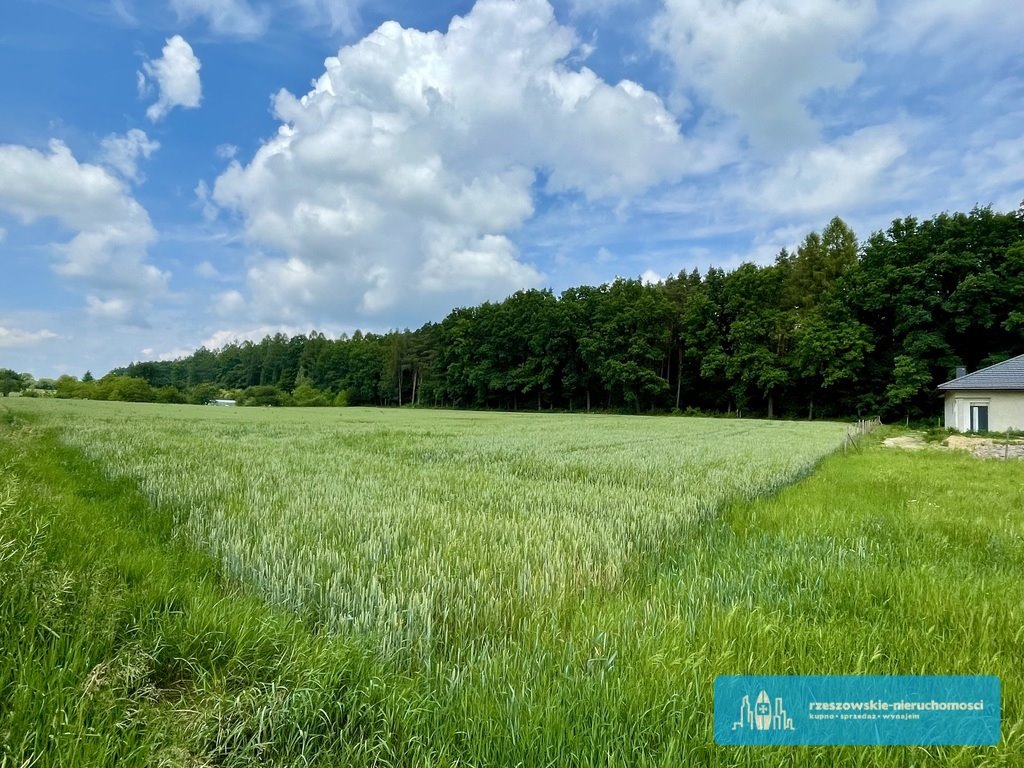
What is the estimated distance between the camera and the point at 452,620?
295 cm

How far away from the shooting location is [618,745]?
1888 millimetres

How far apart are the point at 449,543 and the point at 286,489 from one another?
3.59m

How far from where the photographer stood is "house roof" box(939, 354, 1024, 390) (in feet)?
88.8

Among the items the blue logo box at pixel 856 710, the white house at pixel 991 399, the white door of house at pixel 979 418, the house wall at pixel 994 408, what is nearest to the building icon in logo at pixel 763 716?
the blue logo box at pixel 856 710

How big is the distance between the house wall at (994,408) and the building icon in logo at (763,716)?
3605 centimetres

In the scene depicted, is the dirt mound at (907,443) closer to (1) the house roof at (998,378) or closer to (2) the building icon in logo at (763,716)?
(1) the house roof at (998,378)

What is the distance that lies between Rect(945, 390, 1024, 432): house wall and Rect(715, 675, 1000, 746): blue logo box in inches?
1387

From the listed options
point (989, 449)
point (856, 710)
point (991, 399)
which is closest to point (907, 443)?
point (989, 449)

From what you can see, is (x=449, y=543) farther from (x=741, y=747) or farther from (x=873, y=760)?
(x=873, y=760)

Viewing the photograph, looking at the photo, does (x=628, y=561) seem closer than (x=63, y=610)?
No

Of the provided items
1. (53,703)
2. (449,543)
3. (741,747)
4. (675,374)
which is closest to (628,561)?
(449,543)

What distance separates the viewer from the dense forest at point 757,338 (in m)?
44.4

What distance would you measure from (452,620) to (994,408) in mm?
38201

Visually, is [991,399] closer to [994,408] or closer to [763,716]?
[994,408]
